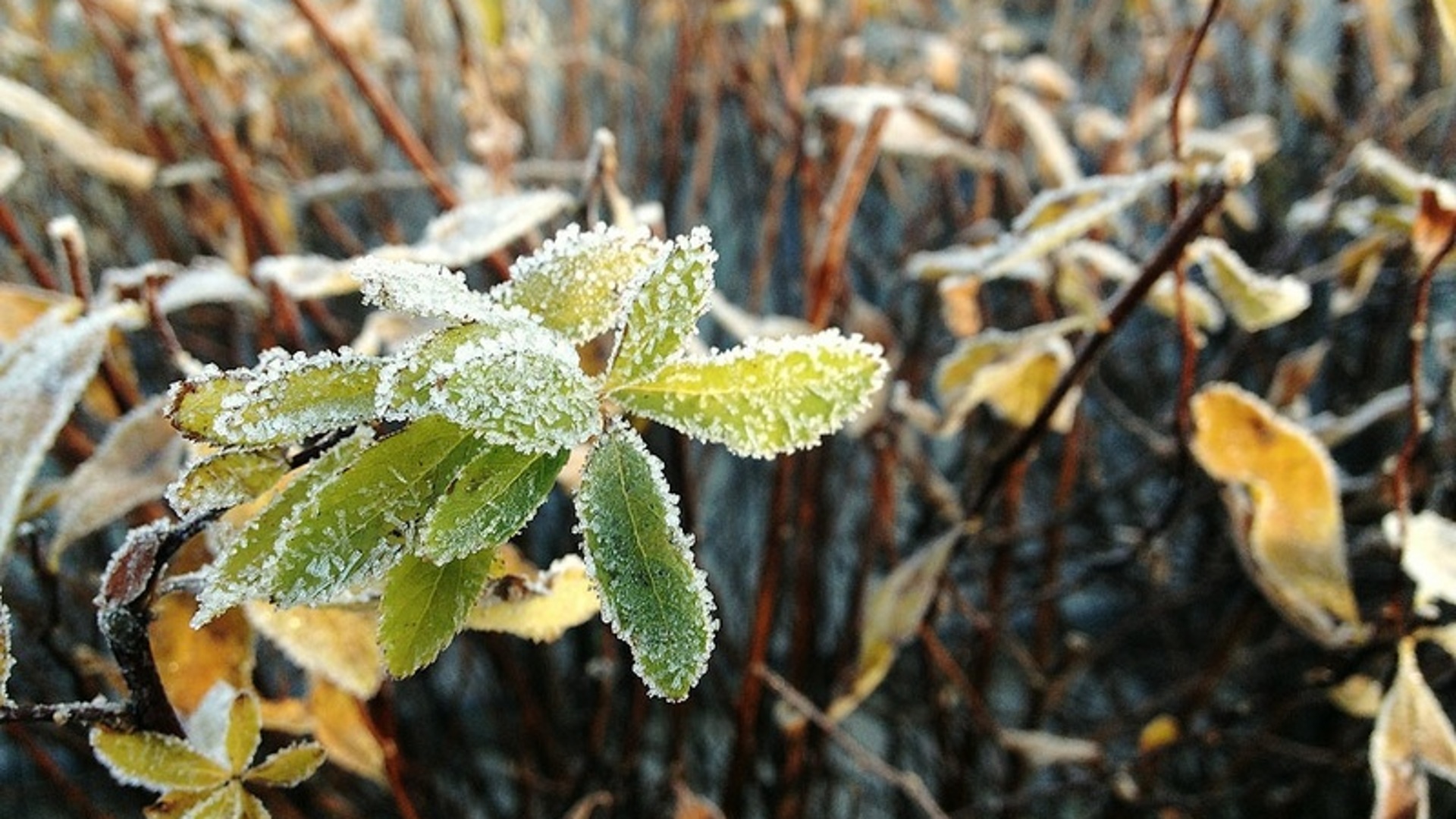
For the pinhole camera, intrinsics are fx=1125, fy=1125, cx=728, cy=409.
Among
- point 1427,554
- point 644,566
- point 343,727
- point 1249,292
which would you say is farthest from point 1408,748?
point 343,727

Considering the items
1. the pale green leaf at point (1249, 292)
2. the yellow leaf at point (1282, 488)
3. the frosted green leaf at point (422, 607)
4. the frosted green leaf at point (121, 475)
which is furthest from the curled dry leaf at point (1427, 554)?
the frosted green leaf at point (121, 475)

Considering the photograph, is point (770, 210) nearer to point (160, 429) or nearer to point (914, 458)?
point (914, 458)

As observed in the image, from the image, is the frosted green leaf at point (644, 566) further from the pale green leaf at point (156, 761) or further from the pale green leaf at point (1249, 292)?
the pale green leaf at point (1249, 292)

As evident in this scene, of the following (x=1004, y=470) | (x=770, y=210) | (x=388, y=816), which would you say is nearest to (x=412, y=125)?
(x=770, y=210)

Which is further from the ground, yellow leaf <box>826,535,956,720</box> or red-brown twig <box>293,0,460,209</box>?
red-brown twig <box>293,0,460,209</box>

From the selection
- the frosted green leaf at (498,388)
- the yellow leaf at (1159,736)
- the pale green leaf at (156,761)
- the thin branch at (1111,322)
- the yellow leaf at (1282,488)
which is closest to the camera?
the frosted green leaf at (498,388)

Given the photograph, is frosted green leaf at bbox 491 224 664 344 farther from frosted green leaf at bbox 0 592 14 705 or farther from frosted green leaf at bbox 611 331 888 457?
frosted green leaf at bbox 0 592 14 705

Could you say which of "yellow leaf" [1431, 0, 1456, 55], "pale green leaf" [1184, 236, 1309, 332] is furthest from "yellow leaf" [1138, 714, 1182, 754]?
"yellow leaf" [1431, 0, 1456, 55]
